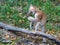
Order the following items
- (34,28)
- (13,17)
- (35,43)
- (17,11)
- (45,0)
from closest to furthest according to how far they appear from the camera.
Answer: (35,43) < (34,28) < (13,17) < (17,11) < (45,0)

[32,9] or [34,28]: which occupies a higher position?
[32,9]

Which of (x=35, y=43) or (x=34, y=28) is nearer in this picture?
(x=35, y=43)

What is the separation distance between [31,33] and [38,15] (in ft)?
2.26

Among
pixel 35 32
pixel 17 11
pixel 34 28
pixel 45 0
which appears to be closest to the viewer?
pixel 35 32

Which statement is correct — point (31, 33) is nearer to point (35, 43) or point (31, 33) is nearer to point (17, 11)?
point (35, 43)

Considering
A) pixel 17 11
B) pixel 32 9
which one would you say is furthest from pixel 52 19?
pixel 32 9

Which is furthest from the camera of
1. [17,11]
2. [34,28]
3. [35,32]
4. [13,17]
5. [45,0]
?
[45,0]

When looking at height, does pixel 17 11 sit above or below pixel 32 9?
below

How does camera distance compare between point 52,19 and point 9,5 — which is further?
point 9,5

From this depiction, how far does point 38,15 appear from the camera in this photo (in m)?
8.95

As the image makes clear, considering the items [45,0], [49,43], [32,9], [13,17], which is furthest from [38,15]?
[45,0]

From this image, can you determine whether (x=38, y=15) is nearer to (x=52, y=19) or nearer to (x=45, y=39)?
(x=45, y=39)

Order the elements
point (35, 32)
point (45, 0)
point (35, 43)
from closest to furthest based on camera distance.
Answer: point (35, 32) → point (35, 43) → point (45, 0)

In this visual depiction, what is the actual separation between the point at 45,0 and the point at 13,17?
2512 millimetres
